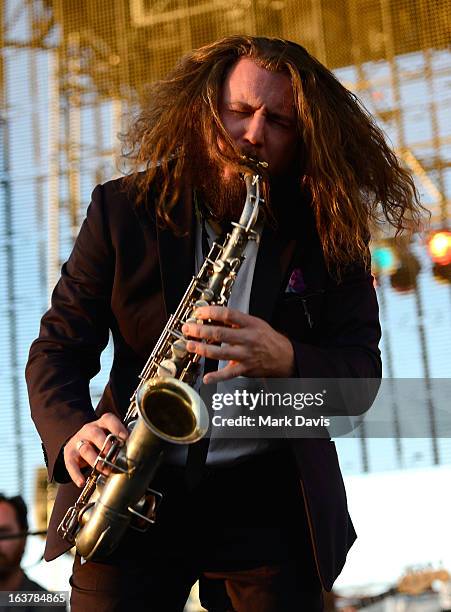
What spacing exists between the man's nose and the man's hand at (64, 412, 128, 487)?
0.69 meters

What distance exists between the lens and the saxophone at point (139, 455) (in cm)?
171

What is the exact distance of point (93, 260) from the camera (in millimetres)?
1934

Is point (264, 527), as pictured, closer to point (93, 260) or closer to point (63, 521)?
point (63, 521)

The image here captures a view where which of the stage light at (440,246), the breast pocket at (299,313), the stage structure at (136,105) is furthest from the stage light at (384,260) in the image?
the breast pocket at (299,313)

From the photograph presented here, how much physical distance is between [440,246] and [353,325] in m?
4.58

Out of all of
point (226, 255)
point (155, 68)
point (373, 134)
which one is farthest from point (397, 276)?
point (226, 255)

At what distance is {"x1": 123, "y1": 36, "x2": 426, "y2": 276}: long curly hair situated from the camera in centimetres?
205

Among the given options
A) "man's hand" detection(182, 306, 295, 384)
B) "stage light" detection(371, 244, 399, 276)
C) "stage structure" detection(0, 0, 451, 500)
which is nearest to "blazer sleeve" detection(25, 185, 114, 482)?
"man's hand" detection(182, 306, 295, 384)

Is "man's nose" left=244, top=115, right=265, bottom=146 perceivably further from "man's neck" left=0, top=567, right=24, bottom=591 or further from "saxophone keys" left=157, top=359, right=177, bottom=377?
"man's neck" left=0, top=567, right=24, bottom=591

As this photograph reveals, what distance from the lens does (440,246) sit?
20.9 ft

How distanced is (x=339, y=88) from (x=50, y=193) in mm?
5100

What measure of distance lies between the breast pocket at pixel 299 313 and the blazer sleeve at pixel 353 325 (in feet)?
0.10

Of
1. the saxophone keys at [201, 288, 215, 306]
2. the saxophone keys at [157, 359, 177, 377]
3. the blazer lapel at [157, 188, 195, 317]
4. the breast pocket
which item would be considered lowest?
the saxophone keys at [157, 359, 177, 377]

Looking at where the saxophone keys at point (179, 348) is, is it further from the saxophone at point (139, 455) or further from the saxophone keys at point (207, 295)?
the saxophone keys at point (207, 295)
